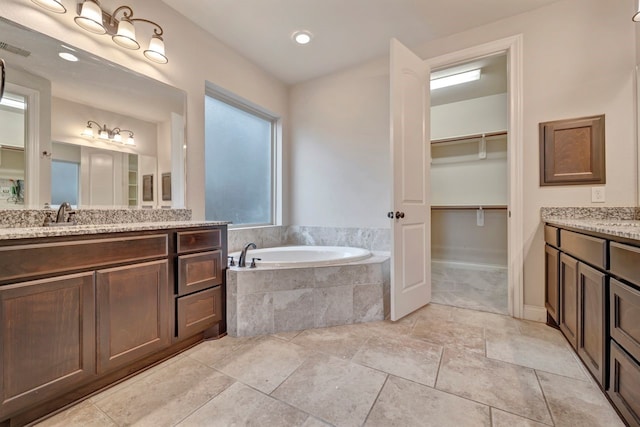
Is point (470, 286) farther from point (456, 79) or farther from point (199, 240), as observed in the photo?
point (199, 240)

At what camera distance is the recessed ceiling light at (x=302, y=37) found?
2.43 metres

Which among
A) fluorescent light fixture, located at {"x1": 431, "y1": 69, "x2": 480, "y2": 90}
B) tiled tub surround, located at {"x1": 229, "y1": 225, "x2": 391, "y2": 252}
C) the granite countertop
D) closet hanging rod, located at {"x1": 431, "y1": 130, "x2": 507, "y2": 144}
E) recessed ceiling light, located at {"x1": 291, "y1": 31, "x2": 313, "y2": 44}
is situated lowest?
tiled tub surround, located at {"x1": 229, "y1": 225, "x2": 391, "y2": 252}

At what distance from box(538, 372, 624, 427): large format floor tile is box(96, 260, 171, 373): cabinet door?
2041mm

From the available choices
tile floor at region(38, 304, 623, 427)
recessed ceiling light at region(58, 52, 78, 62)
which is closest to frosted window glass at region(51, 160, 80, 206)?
recessed ceiling light at region(58, 52, 78, 62)

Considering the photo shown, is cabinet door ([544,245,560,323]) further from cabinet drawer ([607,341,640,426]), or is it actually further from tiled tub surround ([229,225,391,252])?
tiled tub surround ([229,225,391,252])

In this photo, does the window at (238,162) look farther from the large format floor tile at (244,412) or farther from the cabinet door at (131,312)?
the large format floor tile at (244,412)

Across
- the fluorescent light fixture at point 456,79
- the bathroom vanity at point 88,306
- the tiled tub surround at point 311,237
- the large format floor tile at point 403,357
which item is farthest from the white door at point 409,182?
the bathroom vanity at point 88,306

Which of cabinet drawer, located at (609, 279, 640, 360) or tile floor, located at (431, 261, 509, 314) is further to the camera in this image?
tile floor, located at (431, 261, 509, 314)

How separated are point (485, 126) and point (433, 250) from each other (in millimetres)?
1945

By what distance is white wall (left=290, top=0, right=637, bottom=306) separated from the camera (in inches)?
75.0

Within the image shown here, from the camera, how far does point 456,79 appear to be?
2.96 meters

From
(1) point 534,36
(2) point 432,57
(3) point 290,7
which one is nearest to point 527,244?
(1) point 534,36

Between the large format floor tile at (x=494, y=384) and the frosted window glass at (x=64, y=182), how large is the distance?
94.7 inches

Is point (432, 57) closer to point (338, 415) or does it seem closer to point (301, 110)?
point (301, 110)
